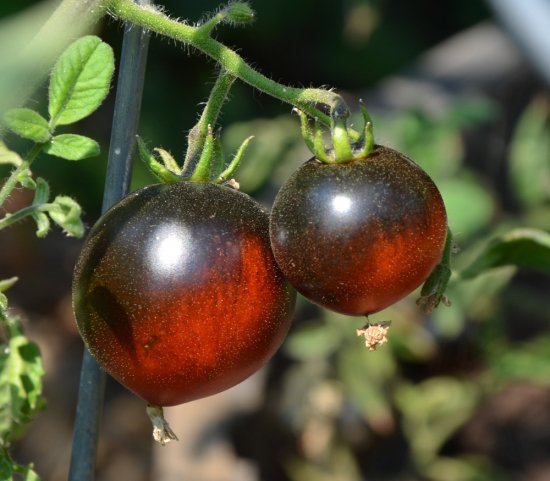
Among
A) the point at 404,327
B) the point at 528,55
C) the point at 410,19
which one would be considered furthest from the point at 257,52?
the point at 528,55

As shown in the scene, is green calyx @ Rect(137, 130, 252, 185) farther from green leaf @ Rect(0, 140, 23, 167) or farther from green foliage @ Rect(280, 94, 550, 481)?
green foliage @ Rect(280, 94, 550, 481)

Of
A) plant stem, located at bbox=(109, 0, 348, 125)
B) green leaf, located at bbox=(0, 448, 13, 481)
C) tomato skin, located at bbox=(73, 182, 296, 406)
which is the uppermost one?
plant stem, located at bbox=(109, 0, 348, 125)

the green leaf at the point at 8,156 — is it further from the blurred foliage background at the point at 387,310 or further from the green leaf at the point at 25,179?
A: the blurred foliage background at the point at 387,310

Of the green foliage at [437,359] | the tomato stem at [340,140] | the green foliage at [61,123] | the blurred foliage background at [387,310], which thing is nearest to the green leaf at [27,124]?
the green foliage at [61,123]

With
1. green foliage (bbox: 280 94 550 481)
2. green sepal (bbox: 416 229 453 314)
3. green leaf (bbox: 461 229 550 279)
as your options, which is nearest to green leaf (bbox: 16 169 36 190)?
green sepal (bbox: 416 229 453 314)

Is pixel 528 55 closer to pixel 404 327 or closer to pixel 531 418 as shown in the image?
pixel 404 327

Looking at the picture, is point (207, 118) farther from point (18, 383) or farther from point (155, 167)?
point (18, 383)
